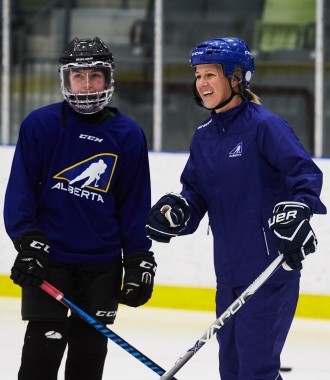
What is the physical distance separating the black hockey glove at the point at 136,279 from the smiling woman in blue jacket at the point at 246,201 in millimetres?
131

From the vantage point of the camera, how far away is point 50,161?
118 inches

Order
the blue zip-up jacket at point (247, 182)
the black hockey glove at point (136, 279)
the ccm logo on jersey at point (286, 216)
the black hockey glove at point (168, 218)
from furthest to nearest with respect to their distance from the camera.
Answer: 1. the black hockey glove at point (136, 279)
2. the black hockey glove at point (168, 218)
3. the blue zip-up jacket at point (247, 182)
4. the ccm logo on jersey at point (286, 216)

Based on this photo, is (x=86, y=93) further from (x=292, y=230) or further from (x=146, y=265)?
(x=292, y=230)

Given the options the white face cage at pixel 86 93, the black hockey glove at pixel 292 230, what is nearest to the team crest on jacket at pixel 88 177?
the white face cage at pixel 86 93

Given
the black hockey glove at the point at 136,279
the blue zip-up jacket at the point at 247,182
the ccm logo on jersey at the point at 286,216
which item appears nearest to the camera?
the ccm logo on jersey at the point at 286,216

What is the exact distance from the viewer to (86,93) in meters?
2.99

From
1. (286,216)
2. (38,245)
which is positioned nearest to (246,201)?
(286,216)

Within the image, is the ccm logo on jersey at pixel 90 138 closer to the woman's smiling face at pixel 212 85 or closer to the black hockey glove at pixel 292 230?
the woman's smiling face at pixel 212 85

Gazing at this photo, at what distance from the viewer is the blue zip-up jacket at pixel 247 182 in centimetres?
283

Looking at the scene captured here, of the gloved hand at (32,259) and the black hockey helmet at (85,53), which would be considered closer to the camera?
the gloved hand at (32,259)

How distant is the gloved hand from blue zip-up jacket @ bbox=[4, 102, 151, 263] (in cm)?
4

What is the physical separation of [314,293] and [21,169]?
8.37ft

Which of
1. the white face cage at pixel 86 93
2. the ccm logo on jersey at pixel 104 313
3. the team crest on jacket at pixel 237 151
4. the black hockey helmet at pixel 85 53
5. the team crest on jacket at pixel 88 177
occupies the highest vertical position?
the black hockey helmet at pixel 85 53

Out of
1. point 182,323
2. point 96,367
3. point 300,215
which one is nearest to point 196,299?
point 182,323
